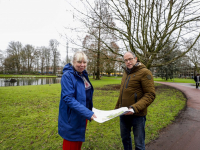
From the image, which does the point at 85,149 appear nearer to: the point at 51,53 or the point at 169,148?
the point at 169,148

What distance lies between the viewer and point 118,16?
27.1 ft

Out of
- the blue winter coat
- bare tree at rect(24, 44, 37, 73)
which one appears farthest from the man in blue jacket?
bare tree at rect(24, 44, 37, 73)

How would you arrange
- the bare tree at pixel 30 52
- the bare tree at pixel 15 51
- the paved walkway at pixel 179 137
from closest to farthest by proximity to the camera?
1. the paved walkway at pixel 179 137
2. the bare tree at pixel 15 51
3. the bare tree at pixel 30 52

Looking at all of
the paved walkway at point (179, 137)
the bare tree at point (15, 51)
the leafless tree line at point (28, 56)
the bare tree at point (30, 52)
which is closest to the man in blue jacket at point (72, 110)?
the paved walkway at point (179, 137)

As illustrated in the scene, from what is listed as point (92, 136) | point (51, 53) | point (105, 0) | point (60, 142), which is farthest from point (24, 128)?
point (51, 53)

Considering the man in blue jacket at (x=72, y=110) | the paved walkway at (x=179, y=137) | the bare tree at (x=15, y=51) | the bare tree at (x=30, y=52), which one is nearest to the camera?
the man in blue jacket at (x=72, y=110)

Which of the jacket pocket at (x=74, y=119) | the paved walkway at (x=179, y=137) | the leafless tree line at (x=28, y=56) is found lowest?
the paved walkway at (x=179, y=137)

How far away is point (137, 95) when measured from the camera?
197cm

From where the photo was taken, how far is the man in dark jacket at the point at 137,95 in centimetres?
188

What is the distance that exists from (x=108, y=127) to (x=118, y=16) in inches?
287

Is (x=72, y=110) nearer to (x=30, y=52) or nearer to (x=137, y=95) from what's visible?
(x=137, y=95)

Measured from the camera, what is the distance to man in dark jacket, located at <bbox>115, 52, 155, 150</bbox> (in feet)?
6.17

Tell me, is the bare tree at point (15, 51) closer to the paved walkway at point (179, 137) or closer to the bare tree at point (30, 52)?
the bare tree at point (30, 52)

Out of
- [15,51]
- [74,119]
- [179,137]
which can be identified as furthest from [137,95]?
[15,51]
